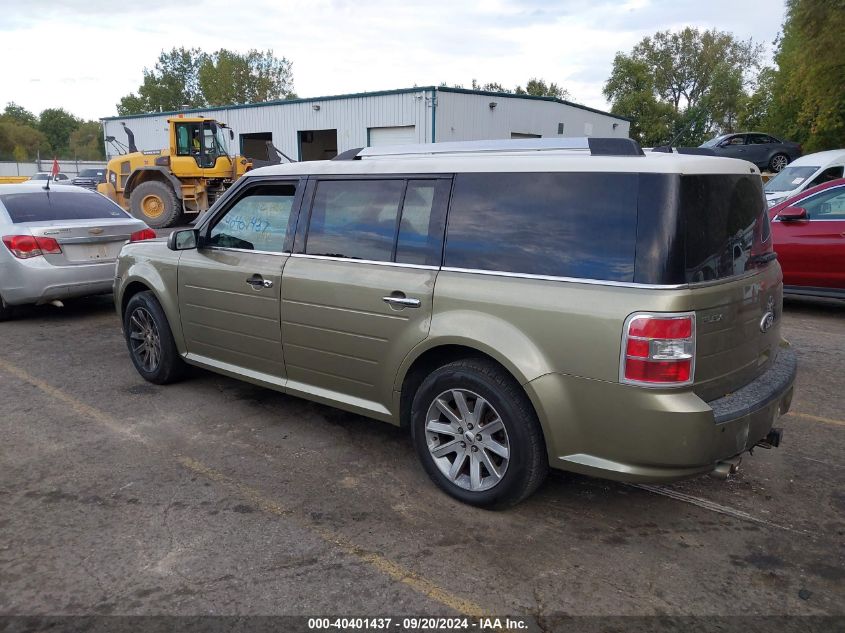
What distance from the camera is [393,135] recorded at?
25.0 metres

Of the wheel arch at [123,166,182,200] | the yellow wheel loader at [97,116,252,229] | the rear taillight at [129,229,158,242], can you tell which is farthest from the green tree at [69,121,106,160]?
the rear taillight at [129,229,158,242]

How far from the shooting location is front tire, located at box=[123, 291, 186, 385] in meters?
5.21

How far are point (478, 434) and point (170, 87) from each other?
95390 mm

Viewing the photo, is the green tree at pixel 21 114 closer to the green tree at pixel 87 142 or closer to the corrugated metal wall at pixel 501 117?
the green tree at pixel 87 142

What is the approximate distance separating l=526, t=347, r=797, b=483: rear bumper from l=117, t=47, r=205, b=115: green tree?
294ft

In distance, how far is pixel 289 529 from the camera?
128 inches

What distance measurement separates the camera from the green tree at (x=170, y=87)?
86062mm

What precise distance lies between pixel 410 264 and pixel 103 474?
2.17 m

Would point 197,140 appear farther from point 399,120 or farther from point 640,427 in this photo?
point 640,427

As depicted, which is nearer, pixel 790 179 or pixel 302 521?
pixel 302 521

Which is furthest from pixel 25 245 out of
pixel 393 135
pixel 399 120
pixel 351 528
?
pixel 393 135

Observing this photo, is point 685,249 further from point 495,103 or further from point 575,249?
point 495,103

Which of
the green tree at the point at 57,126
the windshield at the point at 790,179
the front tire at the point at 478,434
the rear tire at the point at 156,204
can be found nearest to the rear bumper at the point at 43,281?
the front tire at the point at 478,434

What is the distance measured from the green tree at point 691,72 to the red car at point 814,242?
55.8 m
